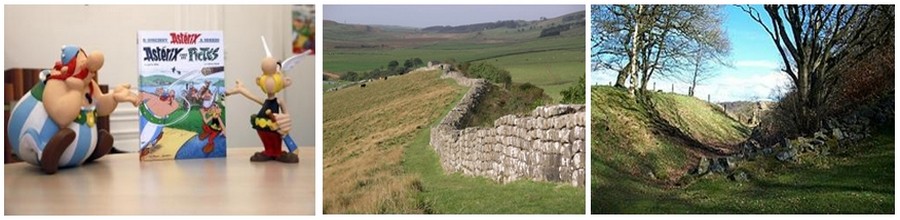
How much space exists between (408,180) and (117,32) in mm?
2662

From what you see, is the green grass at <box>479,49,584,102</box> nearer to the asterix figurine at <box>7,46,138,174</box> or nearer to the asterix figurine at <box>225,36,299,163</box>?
the asterix figurine at <box>225,36,299,163</box>

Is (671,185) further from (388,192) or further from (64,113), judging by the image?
(64,113)

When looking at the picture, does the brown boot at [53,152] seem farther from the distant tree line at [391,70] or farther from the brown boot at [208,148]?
the distant tree line at [391,70]

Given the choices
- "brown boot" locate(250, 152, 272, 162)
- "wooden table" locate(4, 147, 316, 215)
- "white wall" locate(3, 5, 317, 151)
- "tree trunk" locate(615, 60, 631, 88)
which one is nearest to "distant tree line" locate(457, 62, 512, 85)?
"tree trunk" locate(615, 60, 631, 88)

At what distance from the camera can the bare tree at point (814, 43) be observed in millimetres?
4312

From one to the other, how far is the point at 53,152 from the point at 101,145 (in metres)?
0.42

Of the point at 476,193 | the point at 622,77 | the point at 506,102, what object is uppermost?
the point at 622,77

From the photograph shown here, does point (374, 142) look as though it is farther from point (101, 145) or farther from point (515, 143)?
point (101, 145)

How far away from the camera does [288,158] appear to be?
5.21 metres

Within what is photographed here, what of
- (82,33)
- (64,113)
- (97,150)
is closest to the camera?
(64,113)

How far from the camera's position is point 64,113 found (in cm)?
476

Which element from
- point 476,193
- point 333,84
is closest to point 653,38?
point 476,193

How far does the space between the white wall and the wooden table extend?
91cm
